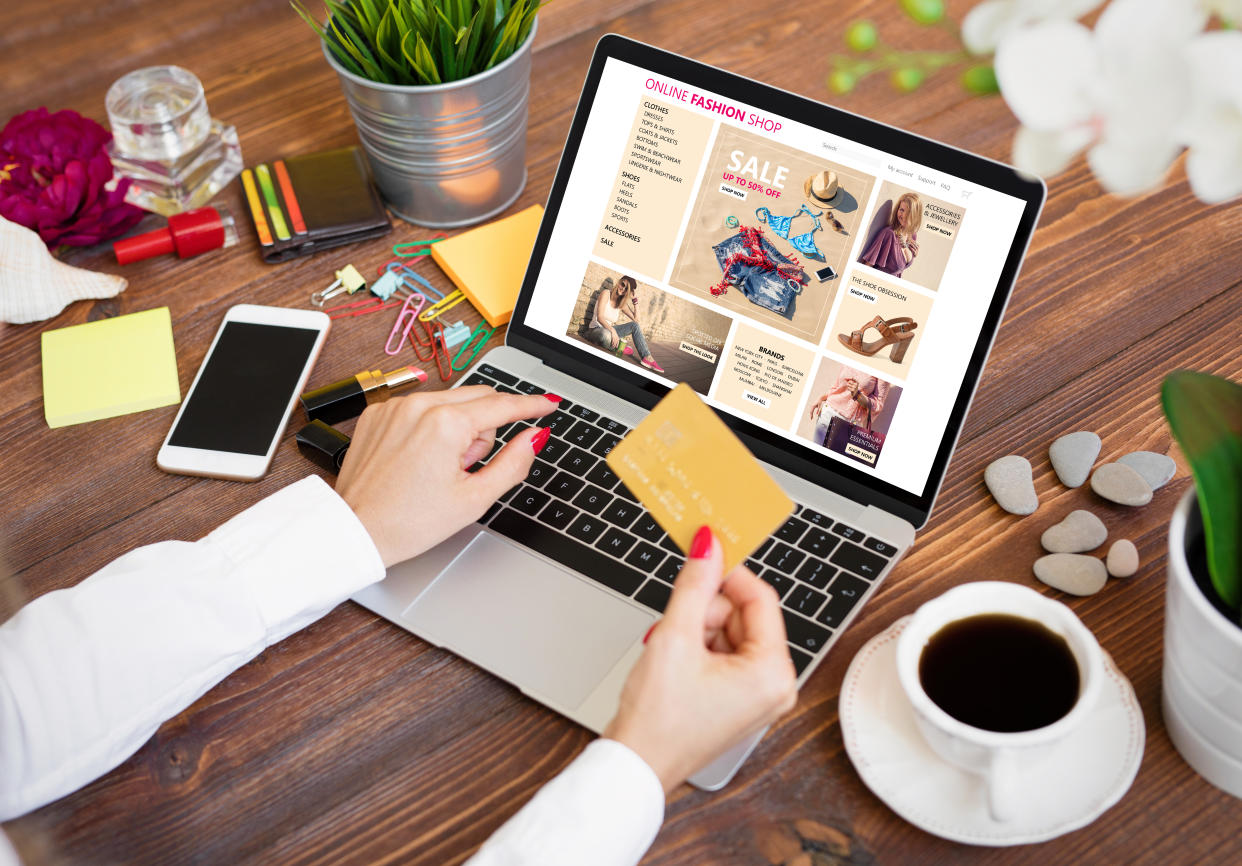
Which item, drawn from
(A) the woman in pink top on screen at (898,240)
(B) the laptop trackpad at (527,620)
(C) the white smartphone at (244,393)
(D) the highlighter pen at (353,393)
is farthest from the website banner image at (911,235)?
(C) the white smartphone at (244,393)

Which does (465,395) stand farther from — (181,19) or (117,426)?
(181,19)

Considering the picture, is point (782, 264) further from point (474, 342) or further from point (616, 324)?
point (474, 342)

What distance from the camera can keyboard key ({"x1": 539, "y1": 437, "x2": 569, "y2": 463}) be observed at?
2.93 ft

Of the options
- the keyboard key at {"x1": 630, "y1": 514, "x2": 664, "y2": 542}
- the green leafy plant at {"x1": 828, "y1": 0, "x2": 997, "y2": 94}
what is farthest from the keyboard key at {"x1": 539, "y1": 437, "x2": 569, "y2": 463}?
the green leafy plant at {"x1": 828, "y1": 0, "x2": 997, "y2": 94}

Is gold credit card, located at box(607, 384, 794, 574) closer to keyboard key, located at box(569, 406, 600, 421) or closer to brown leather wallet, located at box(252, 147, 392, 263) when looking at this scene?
keyboard key, located at box(569, 406, 600, 421)

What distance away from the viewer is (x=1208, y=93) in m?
0.42

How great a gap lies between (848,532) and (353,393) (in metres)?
0.47

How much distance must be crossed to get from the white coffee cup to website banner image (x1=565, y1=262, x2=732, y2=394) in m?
0.29

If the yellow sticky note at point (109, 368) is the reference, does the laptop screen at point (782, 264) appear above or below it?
above

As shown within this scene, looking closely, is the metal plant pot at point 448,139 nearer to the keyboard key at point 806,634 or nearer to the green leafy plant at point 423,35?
the green leafy plant at point 423,35

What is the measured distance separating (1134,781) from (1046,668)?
0.11 metres

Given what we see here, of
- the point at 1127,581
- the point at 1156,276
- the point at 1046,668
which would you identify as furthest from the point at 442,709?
the point at 1156,276

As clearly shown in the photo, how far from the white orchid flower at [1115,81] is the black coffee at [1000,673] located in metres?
0.36

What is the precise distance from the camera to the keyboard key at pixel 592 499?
854mm
